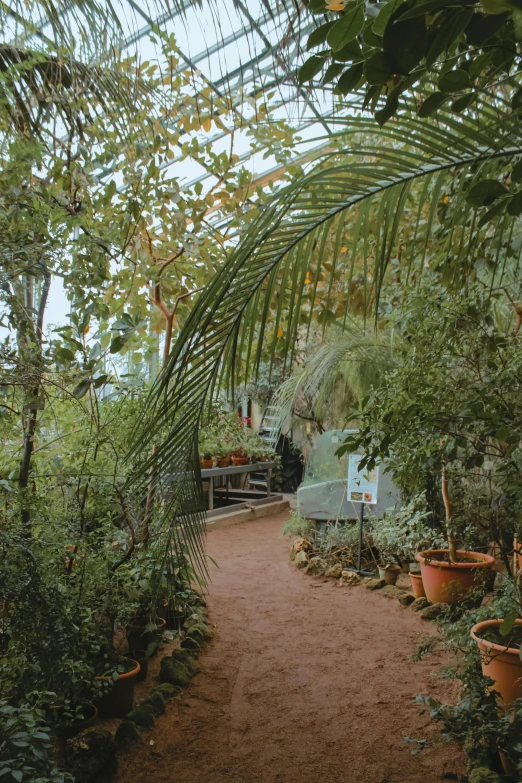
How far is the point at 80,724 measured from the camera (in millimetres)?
2555

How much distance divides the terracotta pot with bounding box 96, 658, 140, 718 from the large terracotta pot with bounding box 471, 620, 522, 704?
150 centimetres

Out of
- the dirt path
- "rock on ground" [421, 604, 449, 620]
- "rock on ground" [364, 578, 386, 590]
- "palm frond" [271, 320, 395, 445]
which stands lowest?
the dirt path

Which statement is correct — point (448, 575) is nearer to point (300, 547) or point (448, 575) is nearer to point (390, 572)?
point (390, 572)

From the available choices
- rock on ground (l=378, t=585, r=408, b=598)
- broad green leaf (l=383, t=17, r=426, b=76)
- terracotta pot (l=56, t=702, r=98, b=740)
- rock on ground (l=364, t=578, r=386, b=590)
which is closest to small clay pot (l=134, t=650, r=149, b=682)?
terracotta pot (l=56, t=702, r=98, b=740)

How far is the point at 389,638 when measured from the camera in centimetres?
394

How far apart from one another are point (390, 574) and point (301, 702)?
7.32 feet

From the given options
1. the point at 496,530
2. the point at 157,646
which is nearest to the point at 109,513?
the point at 157,646

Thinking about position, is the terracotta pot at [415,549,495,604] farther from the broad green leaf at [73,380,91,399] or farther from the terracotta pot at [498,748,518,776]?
the broad green leaf at [73,380,91,399]

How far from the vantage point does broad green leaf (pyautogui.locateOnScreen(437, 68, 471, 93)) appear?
2.67ft

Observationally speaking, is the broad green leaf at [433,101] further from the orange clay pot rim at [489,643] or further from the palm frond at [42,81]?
the orange clay pot rim at [489,643]

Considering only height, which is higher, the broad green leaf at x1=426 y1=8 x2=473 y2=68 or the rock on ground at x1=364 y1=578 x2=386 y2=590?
the broad green leaf at x1=426 y1=8 x2=473 y2=68

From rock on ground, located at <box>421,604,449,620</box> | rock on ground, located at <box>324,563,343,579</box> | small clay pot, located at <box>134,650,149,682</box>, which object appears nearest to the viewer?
small clay pot, located at <box>134,650,149,682</box>

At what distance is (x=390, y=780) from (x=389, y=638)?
1564 millimetres

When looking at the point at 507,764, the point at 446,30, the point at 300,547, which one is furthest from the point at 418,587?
the point at 446,30
